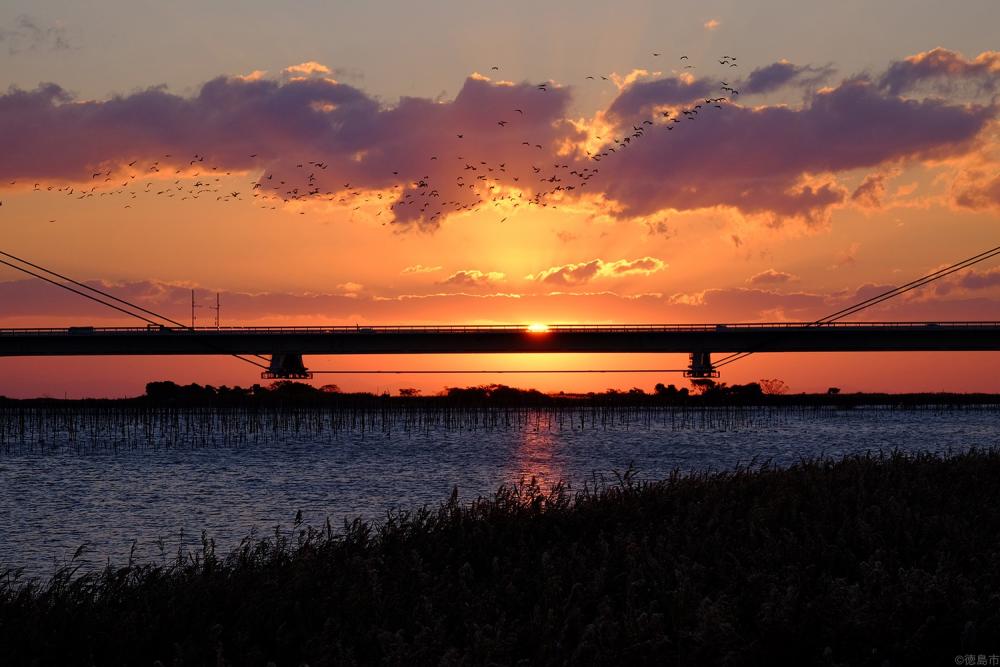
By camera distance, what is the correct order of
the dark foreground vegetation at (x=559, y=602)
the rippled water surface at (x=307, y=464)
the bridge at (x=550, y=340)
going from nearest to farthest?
the dark foreground vegetation at (x=559, y=602), the rippled water surface at (x=307, y=464), the bridge at (x=550, y=340)

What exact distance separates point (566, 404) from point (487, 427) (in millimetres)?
34163

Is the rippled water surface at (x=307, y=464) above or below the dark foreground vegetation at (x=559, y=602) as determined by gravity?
below

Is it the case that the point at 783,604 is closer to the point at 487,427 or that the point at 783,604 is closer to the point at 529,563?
the point at 529,563

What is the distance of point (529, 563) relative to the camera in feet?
54.0

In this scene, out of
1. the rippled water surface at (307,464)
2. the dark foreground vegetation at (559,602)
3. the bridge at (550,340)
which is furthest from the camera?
the bridge at (550,340)

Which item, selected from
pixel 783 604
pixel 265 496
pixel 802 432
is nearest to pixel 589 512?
pixel 783 604

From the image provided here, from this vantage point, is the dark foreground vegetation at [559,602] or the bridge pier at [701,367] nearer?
the dark foreground vegetation at [559,602]

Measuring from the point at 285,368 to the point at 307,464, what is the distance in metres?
57.0

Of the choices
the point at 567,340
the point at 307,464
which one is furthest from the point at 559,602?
the point at 567,340

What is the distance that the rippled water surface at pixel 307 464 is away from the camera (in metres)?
30.9

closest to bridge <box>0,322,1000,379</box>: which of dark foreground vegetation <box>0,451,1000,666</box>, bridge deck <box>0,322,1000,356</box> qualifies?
bridge deck <box>0,322,1000,356</box>

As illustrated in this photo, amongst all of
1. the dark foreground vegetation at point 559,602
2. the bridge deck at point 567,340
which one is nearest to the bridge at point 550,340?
the bridge deck at point 567,340

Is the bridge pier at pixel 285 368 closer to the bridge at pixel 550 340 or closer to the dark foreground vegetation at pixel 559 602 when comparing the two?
the bridge at pixel 550 340

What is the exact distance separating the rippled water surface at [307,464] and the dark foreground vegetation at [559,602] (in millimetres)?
6096
